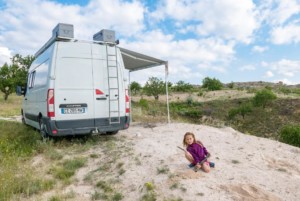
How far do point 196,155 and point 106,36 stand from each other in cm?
464

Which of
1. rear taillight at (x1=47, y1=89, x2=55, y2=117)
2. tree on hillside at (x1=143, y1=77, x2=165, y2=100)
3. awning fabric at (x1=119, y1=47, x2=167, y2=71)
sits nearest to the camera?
rear taillight at (x1=47, y1=89, x2=55, y2=117)

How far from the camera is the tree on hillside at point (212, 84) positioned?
58.4m

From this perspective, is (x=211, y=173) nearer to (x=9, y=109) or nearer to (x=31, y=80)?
(x=31, y=80)

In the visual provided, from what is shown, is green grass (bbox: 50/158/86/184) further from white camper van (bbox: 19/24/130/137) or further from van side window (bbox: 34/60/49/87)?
van side window (bbox: 34/60/49/87)

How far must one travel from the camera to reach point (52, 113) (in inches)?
319

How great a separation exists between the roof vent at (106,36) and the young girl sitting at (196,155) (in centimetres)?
423

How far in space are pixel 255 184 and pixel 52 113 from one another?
525 centimetres

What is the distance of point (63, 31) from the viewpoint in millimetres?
8359

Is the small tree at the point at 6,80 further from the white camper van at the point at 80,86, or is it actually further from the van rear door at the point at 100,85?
the van rear door at the point at 100,85

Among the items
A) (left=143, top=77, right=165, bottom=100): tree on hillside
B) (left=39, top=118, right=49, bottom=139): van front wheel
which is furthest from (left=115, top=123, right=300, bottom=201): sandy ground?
(left=143, top=77, right=165, bottom=100): tree on hillside

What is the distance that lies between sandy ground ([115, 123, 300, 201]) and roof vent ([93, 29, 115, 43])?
303 cm

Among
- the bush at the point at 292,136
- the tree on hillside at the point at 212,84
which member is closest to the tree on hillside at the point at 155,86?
the tree on hillside at the point at 212,84

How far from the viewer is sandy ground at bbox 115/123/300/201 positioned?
5.07 m

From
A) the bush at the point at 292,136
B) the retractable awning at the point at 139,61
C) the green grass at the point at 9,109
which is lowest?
the bush at the point at 292,136
